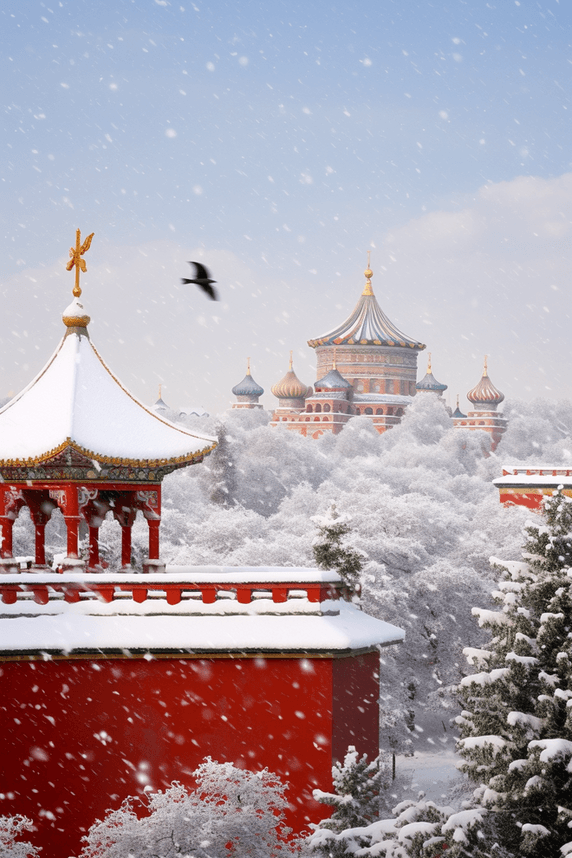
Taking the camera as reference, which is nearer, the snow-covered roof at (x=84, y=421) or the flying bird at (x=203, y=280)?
the flying bird at (x=203, y=280)

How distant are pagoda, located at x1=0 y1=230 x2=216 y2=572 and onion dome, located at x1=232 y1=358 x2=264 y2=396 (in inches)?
2776

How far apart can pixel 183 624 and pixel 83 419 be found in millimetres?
3059

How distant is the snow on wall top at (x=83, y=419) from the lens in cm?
1343

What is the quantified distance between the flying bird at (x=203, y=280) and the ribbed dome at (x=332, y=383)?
66744mm

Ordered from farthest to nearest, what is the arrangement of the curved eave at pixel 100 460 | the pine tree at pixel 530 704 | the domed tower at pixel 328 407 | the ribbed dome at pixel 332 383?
the ribbed dome at pixel 332 383, the domed tower at pixel 328 407, the curved eave at pixel 100 460, the pine tree at pixel 530 704

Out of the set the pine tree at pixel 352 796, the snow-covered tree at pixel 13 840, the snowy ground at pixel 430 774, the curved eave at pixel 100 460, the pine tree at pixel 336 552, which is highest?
the curved eave at pixel 100 460

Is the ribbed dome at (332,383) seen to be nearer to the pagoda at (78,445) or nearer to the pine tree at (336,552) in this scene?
the pagoda at (78,445)

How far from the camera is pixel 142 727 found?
12.3 metres

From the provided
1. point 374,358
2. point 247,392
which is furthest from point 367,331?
point 247,392

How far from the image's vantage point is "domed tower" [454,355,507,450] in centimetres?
8512

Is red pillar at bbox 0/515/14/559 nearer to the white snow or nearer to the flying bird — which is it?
the white snow

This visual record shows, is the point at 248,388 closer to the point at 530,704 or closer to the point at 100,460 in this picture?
the point at 100,460

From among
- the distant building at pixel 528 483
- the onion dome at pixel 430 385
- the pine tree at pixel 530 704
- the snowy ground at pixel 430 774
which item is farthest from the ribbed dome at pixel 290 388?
the pine tree at pixel 530 704

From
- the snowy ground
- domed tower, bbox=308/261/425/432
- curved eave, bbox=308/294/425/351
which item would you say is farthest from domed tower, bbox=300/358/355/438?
the snowy ground
